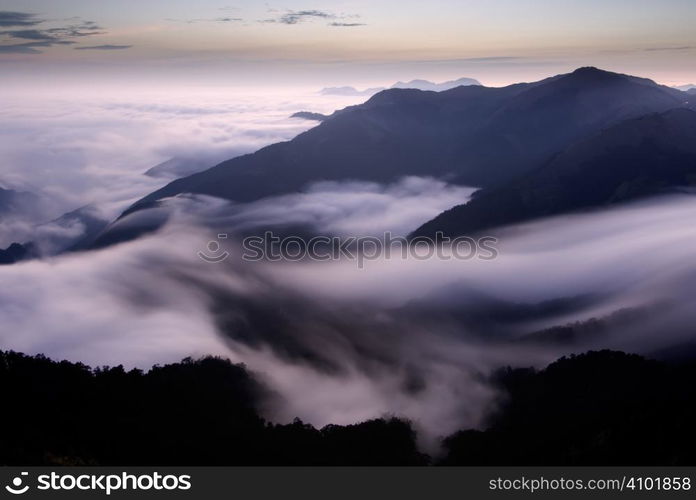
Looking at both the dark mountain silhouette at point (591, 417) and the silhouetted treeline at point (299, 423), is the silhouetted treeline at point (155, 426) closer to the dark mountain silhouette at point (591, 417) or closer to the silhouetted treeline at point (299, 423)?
the silhouetted treeline at point (299, 423)

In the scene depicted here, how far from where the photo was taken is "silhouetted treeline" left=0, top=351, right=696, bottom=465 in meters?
96.6

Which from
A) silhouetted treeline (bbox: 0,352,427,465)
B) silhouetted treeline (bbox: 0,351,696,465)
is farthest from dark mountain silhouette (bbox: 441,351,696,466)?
silhouetted treeline (bbox: 0,352,427,465)

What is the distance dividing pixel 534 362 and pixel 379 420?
6767 cm

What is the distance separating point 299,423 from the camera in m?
140

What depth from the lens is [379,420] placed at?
14312 cm

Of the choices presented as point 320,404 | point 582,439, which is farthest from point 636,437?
point 320,404

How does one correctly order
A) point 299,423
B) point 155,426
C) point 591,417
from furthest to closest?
point 299,423, point 155,426, point 591,417

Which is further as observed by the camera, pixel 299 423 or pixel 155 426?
pixel 299 423

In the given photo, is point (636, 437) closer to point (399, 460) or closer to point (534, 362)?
point (399, 460)

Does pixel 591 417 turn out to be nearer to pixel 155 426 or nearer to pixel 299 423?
pixel 299 423

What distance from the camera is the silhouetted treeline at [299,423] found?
317 ft

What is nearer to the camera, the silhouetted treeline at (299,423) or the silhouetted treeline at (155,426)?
the silhouetted treeline at (299,423)

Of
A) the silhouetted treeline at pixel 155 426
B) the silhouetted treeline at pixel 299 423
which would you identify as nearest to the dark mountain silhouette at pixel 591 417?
the silhouetted treeline at pixel 299 423

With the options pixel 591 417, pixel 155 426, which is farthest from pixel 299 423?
pixel 591 417
